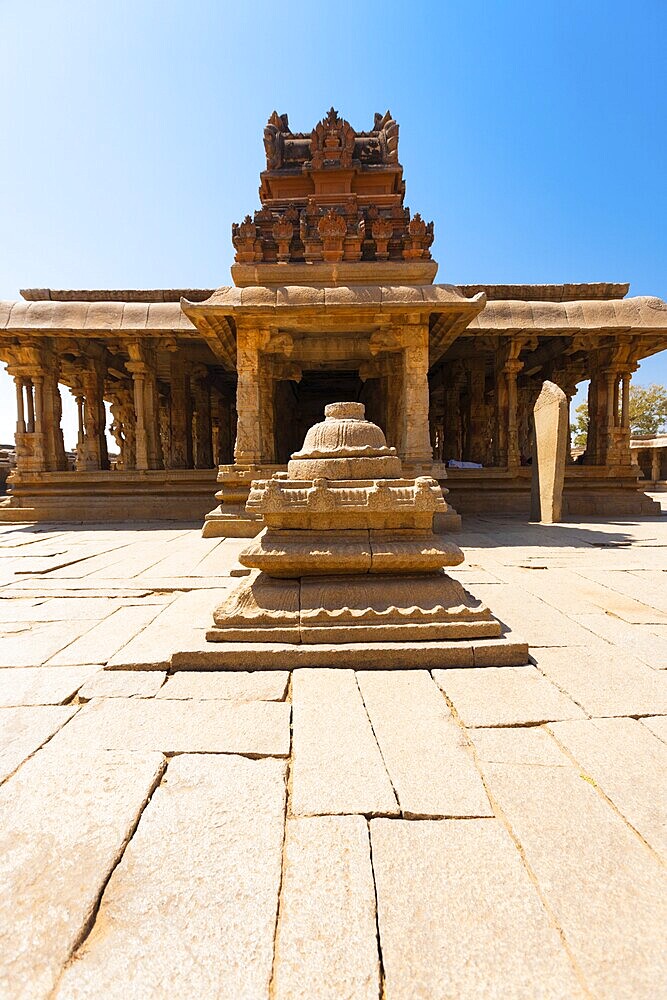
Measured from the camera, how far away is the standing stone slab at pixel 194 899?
0.98 m

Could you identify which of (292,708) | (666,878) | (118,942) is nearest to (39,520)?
(292,708)

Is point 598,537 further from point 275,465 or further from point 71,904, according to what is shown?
point 71,904

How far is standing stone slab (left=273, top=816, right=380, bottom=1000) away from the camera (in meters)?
0.97

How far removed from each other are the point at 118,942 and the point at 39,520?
10524 millimetres

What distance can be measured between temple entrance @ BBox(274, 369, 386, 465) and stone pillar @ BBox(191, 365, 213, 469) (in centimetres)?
296

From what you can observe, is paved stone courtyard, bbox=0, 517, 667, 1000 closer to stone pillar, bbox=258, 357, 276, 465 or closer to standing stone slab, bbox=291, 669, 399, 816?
standing stone slab, bbox=291, 669, 399, 816

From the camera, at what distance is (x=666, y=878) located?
4.03 feet

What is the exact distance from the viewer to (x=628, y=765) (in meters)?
1.68

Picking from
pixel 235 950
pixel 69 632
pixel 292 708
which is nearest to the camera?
pixel 235 950

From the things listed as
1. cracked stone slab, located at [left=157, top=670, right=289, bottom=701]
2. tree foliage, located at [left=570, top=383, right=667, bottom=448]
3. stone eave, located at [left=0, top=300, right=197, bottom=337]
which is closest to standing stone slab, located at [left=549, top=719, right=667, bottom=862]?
cracked stone slab, located at [left=157, top=670, right=289, bottom=701]

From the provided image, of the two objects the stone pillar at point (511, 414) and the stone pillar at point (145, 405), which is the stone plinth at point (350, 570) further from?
the stone pillar at point (145, 405)

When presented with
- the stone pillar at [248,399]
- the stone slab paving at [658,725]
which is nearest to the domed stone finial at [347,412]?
A: the stone slab paving at [658,725]

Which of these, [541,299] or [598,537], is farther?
[541,299]

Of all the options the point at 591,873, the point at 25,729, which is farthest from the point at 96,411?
the point at 591,873
